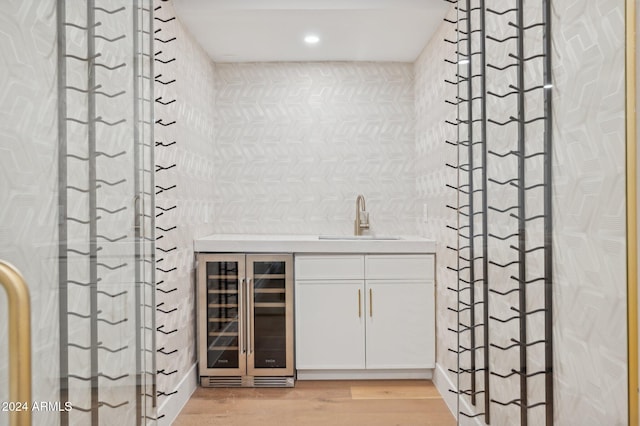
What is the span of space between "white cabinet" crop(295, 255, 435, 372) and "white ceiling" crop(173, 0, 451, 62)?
1543 millimetres

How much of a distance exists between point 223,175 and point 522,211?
2861 mm

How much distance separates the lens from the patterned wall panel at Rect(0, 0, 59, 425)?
78cm

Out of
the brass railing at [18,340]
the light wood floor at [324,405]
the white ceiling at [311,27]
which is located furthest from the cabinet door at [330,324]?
the brass railing at [18,340]

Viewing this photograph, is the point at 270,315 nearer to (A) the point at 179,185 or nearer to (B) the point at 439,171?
(A) the point at 179,185

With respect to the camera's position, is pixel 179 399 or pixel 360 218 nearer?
pixel 179 399

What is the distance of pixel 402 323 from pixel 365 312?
0.87ft

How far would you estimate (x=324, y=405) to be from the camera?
279 centimetres

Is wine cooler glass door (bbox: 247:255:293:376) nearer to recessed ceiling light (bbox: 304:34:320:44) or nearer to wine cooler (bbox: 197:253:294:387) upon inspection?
wine cooler (bbox: 197:253:294:387)

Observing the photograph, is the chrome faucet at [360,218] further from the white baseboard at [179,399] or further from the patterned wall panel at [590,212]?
the patterned wall panel at [590,212]

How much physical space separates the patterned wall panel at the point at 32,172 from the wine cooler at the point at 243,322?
86.4 inches

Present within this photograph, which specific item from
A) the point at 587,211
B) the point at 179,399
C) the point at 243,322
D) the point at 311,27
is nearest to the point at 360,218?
the point at 243,322

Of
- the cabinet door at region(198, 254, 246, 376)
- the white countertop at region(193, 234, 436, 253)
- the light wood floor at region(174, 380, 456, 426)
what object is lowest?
the light wood floor at region(174, 380, 456, 426)

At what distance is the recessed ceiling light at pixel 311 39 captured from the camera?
3256 mm

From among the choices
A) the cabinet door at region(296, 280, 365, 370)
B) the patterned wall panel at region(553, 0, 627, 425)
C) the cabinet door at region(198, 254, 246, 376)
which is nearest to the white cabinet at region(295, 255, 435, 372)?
the cabinet door at region(296, 280, 365, 370)
